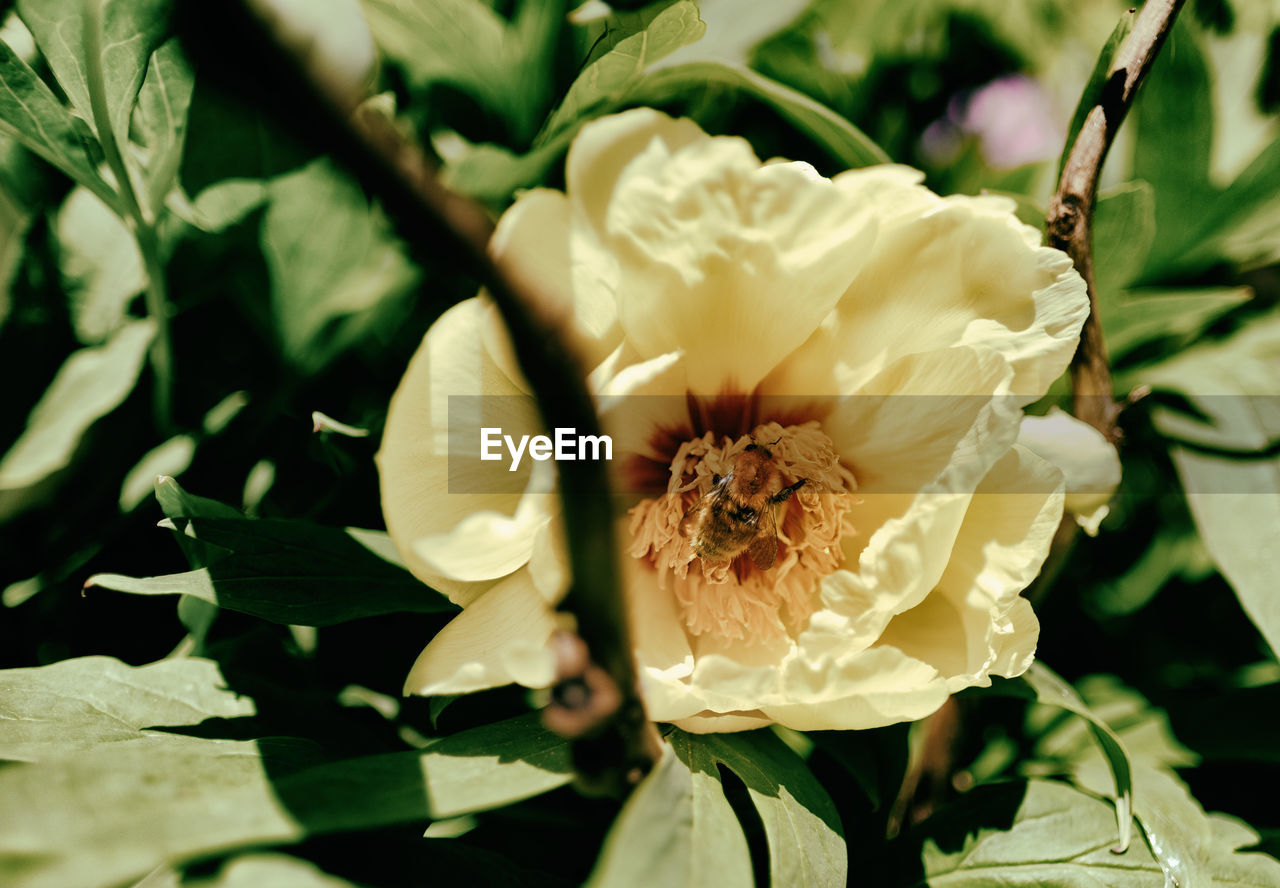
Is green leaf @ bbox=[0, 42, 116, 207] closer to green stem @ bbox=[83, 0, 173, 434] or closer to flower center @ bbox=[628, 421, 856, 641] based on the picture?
green stem @ bbox=[83, 0, 173, 434]

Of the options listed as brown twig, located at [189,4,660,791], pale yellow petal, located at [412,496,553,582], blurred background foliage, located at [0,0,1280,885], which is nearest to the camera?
brown twig, located at [189,4,660,791]

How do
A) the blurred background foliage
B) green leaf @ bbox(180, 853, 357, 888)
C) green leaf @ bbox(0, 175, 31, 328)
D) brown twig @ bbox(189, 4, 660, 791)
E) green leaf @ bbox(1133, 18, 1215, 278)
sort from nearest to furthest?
brown twig @ bbox(189, 4, 660, 791) < green leaf @ bbox(180, 853, 357, 888) < the blurred background foliage < green leaf @ bbox(0, 175, 31, 328) < green leaf @ bbox(1133, 18, 1215, 278)

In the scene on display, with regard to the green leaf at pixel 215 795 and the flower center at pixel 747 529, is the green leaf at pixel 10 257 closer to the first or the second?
the green leaf at pixel 215 795

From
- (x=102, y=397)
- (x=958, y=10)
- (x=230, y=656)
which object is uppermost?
(x=958, y=10)

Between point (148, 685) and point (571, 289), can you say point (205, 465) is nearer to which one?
point (148, 685)

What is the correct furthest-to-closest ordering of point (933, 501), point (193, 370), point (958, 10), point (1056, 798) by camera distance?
point (958, 10), point (193, 370), point (1056, 798), point (933, 501)

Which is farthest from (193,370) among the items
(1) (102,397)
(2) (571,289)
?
(2) (571,289)

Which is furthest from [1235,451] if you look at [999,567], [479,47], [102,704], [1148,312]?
[102,704]

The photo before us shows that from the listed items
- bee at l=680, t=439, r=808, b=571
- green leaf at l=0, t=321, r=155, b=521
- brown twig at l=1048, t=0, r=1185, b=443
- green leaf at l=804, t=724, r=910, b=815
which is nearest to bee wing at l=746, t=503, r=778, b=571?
bee at l=680, t=439, r=808, b=571
